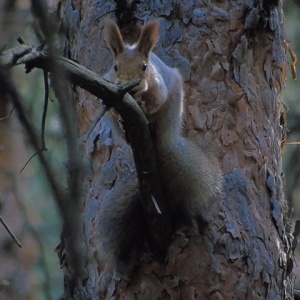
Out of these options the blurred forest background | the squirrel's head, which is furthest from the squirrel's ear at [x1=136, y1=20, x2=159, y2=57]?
the blurred forest background

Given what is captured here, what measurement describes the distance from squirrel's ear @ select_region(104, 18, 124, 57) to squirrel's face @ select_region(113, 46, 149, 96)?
2 cm

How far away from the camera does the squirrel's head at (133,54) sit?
1.64 meters

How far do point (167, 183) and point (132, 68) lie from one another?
33 cm

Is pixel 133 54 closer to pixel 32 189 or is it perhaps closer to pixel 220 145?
pixel 220 145

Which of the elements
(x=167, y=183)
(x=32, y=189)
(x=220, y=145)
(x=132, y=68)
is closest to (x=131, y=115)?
(x=132, y=68)

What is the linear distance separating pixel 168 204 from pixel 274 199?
34cm

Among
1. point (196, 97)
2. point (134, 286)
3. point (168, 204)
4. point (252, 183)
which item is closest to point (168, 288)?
point (134, 286)

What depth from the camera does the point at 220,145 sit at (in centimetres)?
193

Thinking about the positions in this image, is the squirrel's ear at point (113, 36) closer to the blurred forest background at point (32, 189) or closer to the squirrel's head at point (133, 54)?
the squirrel's head at point (133, 54)

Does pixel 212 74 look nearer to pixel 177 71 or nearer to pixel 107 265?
pixel 177 71

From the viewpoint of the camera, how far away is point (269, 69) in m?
2.05

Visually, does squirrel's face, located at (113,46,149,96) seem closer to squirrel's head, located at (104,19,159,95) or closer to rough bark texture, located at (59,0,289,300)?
squirrel's head, located at (104,19,159,95)

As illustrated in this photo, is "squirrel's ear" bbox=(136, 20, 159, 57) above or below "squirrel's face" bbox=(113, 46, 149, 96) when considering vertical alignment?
above

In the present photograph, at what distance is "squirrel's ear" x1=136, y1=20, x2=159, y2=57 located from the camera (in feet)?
5.32
